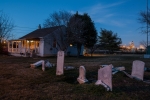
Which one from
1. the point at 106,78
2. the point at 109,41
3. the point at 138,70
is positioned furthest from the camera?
→ the point at 109,41

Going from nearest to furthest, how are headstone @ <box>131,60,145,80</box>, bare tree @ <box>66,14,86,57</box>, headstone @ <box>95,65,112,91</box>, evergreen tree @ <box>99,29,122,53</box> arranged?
headstone @ <box>95,65,112,91</box>, headstone @ <box>131,60,145,80</box>, bare tree @ <box>66,14,86,57</box>, evergreen tree @ <box>99,29,122,53</box>

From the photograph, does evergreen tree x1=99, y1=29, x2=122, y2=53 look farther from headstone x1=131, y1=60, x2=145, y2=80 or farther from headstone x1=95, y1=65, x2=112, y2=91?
headstone x1=95, y1=65, x2=112, y2=91

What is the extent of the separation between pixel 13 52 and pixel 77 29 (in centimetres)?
1326

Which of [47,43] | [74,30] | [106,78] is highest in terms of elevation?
[74,30]

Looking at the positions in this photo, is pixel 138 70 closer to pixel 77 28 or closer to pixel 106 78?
pixel 106 78

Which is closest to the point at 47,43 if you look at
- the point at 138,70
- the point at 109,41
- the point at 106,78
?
the point at 138,70

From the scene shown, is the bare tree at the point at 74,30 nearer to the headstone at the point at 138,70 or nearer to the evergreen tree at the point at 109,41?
the headstone at the point at 138,70

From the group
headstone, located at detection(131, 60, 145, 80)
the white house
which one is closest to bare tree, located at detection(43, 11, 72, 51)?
the white house

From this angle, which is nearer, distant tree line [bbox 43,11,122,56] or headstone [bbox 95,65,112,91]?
headstone [bbox 95,65,112,91]

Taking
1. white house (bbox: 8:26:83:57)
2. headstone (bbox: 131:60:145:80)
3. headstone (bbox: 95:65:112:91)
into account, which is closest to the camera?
headstone (bbox: 95:65:112:91)

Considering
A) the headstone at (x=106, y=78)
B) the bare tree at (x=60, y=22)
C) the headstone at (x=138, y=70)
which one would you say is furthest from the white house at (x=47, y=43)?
the headstone at (x=106, y=78)

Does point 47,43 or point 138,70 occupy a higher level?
point 47,43

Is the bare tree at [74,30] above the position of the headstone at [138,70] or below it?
above

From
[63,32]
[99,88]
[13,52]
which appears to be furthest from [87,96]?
[13,52]
